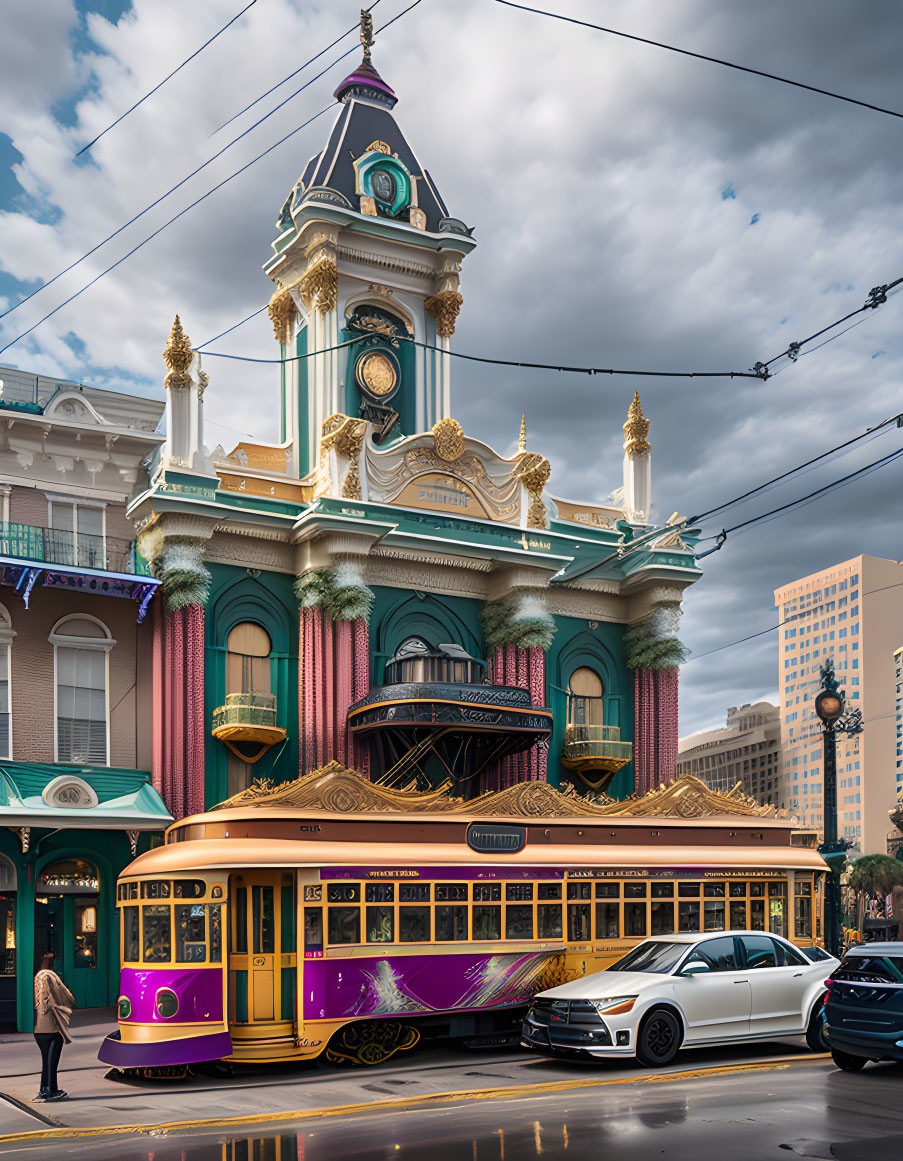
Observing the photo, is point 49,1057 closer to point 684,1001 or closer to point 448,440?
point 684,1001

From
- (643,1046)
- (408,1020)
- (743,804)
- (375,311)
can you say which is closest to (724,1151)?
(643,1046)

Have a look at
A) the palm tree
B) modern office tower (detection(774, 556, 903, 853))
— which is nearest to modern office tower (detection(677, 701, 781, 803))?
modern office tower (detection(774, 556, 903, 853))

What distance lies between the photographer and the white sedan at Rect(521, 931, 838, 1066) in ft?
55.4

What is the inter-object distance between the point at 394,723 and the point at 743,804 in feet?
30.2

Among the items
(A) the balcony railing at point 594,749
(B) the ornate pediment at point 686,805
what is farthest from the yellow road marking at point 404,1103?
(A) the balcony railing at point 594,749

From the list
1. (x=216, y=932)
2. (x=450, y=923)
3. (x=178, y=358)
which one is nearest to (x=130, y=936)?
(x=216, y=932)

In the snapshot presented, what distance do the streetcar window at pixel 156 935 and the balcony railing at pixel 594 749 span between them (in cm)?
1941

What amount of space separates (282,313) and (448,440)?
6.44 metres

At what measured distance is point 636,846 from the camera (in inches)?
874

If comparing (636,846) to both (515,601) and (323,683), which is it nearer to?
(323,683)

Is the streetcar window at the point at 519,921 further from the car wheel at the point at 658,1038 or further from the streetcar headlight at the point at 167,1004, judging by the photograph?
the streetcar headlight at the point at 167,1004

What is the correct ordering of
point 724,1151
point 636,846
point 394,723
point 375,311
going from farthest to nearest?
point 375,311 < point 394,723 < point 636,846 < point 724,1151

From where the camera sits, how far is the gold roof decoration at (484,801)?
19578 mm

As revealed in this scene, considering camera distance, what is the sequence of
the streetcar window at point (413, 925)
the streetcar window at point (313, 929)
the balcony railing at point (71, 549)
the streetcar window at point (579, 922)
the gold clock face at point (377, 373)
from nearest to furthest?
the streetcar window at point (313, 929)
the streetcar window at point (413, 925)
the streetcar window at point (579, 922)
the balcony railing at point (71, 549)
the gold clock face at point (377, 373)
